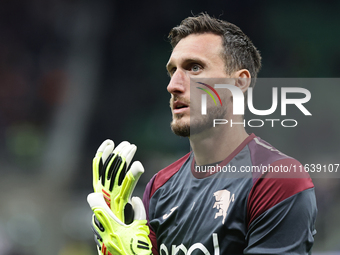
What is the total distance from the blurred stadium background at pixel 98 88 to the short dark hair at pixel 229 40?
3088 millimetres

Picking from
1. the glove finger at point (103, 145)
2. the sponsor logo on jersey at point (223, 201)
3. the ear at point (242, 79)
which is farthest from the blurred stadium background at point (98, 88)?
the sponsor logo on jersey at point (223, 201)

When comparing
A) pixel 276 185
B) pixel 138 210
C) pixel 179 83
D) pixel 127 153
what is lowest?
pixel 138 210

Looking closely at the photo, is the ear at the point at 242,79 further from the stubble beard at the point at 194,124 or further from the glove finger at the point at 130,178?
the glove finger at the point at 130,178

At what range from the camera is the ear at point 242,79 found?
166 cm

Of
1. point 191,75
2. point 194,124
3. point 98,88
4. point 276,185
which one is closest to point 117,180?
point 194,124

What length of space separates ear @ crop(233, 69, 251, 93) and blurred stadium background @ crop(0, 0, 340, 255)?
3.13 meters

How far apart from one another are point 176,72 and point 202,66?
0.12 m

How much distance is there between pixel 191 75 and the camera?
1601mm

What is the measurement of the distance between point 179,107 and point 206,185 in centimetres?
38

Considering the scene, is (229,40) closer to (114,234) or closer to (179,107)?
(179,107)

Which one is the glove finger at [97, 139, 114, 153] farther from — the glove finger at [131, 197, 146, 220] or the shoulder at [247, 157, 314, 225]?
the shoulder at [247, 157, 314, 225]

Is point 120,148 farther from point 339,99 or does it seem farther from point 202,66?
point 339,99

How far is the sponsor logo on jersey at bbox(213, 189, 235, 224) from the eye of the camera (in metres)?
1.39

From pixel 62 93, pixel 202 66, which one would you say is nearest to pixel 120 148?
pixel 202 66
